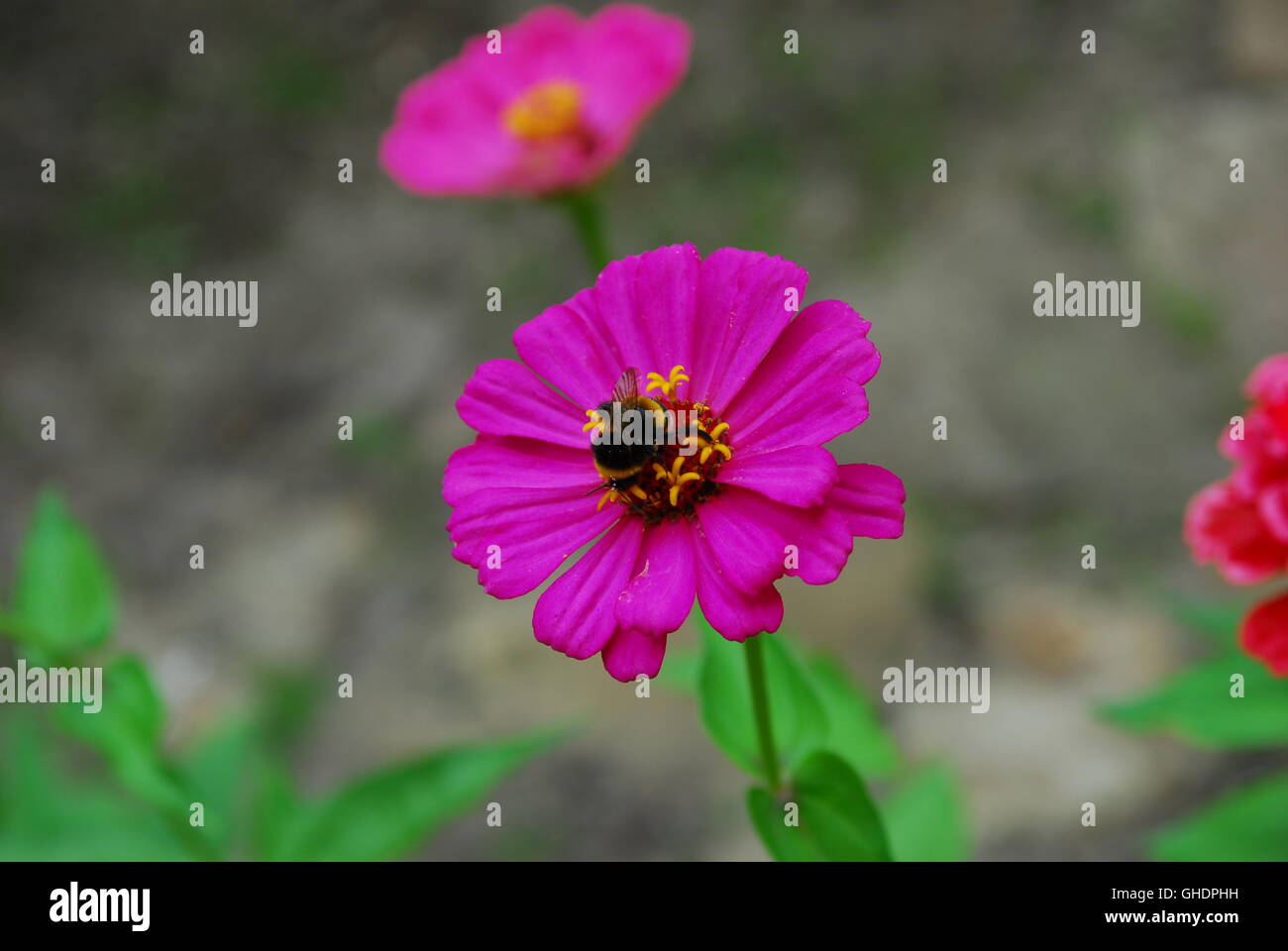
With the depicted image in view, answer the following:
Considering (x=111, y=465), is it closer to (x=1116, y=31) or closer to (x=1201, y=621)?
(x=1201, y=621)

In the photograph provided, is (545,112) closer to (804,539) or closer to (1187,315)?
(804,539)

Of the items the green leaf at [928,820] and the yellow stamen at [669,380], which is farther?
the green leaf at [928,820]

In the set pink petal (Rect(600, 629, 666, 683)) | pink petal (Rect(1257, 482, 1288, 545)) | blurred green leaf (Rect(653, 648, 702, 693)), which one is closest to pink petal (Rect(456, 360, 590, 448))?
pink petal (Rect(600, 629, 666, 683))

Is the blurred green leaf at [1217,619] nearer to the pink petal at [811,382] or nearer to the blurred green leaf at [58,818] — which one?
the pink petal at [811,382]

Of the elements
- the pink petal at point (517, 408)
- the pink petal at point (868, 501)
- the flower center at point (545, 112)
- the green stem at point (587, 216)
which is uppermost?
the flower center at point (545, 112)

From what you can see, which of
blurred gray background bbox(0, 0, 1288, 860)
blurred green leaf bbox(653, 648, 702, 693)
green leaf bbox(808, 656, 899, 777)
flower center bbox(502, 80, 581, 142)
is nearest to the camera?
green leaf bbox(808, 656, 899, 777)

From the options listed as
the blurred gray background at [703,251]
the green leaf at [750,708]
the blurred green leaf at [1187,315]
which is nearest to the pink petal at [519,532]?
the green leaf at [750,708]

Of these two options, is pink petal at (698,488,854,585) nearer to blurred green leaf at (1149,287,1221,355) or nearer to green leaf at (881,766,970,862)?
green leaf at (881,766,970,862)
